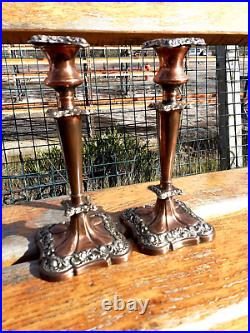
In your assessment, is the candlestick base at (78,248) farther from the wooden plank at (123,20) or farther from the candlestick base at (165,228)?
the wooden plank at (123,20)

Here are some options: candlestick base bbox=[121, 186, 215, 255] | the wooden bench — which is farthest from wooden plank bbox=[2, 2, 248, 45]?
candlestick base bbox=[121, 186, 215, 255]

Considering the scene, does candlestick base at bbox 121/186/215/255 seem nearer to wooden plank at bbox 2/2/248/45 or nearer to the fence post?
wooden plank at bbox 2/2/248/45

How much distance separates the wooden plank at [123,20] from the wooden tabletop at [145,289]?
12.1 inches

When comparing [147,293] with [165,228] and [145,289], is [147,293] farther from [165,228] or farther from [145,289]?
[165,228]

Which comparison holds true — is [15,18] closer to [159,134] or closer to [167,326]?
[159,134]

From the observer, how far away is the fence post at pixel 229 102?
137 cm

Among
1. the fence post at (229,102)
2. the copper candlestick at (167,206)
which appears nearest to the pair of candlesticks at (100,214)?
the copper candlestick at (167,206)

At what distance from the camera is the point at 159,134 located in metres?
0.52

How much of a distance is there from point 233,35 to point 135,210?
334 millimetres

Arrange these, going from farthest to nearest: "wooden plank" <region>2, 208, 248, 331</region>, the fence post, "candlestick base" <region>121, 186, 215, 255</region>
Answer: the fence post < "candlestick base" <region>121, 186, 215, 255</region> < "wooden plank" <region>2, 208, 248, 331</region>

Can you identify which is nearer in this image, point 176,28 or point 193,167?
point 176,28

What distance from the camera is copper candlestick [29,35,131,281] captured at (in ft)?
1.37

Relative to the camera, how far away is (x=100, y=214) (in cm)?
58

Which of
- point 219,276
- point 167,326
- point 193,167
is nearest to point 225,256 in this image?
point 219,276
